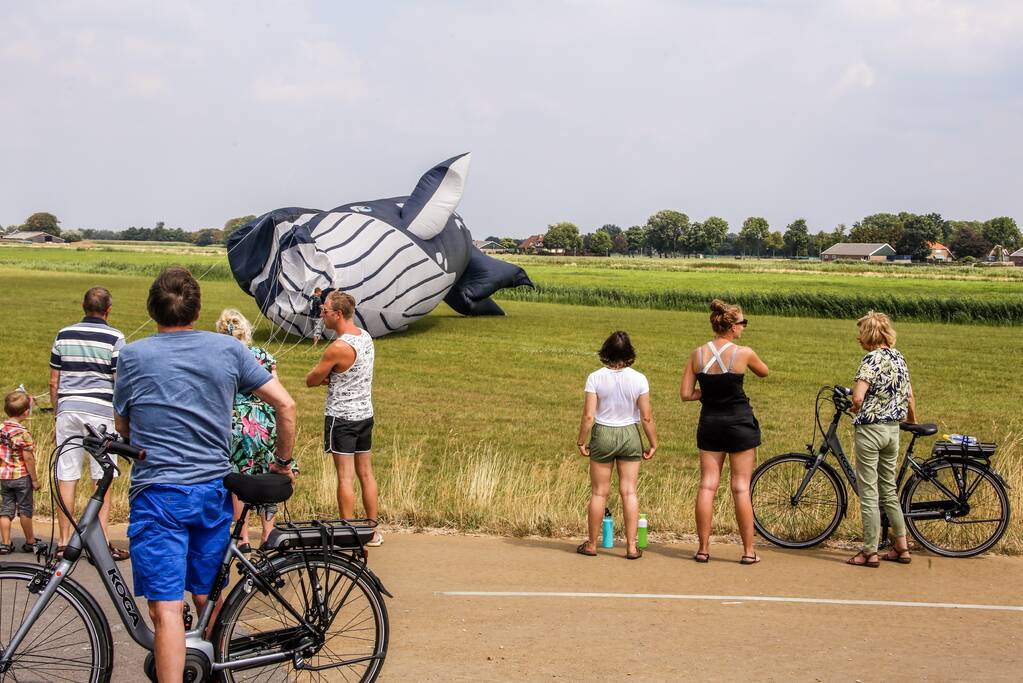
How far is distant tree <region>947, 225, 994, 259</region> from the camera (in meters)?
128

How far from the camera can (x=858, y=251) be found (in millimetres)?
147250

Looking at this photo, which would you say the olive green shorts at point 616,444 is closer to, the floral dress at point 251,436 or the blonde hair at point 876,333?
the blonde hair at point 876,333

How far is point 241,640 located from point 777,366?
70.1 feet

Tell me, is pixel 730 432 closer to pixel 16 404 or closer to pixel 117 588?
pixel 117 588

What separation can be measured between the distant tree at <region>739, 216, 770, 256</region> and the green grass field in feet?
430

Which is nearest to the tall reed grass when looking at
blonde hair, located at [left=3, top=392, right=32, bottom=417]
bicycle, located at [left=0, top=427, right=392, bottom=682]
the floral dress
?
the floral dress

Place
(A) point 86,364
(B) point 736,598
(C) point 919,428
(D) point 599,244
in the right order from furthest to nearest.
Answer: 1. (D) point 599,244
2. (C) point 919,428
3. (A) point 86,364
4. (B) point 736,598

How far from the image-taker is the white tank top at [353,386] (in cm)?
726

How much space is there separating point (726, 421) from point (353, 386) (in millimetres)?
2656

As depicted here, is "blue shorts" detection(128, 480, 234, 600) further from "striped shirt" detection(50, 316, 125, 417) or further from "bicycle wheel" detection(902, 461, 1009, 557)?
"bicycle wheel" detection(902, 461, 1009, 557)

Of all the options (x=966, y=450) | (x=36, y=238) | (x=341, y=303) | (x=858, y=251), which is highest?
(x=858, y=251)

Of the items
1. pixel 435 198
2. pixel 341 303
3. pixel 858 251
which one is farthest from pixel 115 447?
pixel 858 251

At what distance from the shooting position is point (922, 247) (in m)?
131

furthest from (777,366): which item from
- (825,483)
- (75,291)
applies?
(75,291)
